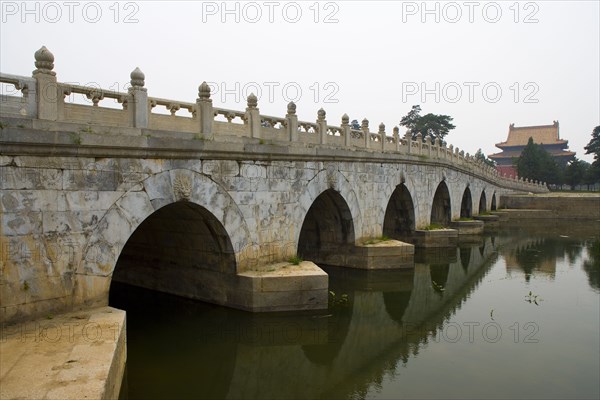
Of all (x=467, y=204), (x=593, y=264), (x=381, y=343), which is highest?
(x=467, y=204)

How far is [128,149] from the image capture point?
24.7 feet

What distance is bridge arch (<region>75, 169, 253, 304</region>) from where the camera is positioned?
23.3ft

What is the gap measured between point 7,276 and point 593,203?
3760 centimetres

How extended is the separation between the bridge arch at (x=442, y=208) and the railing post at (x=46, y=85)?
64.7ft

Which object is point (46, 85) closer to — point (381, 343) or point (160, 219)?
point (160, 219)

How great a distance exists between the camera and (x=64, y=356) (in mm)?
5355

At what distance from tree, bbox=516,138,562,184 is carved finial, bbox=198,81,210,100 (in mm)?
47719

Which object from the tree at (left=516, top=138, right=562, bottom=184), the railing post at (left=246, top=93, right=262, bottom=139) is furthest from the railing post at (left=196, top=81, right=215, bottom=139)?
the tree at (left=516, top=138, right=562, bottom=184)

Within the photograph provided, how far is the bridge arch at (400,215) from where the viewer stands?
18.5m

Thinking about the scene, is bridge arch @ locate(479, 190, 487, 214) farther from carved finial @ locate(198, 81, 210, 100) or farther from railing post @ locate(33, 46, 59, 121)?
railing post @ locate(33, 46, 59, 121)

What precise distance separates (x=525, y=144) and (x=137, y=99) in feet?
213

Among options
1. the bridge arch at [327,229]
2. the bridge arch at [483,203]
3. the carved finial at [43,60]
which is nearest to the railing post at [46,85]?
the carved finial at [43,60]

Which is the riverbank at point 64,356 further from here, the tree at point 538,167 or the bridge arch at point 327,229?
the tree at point 538,167

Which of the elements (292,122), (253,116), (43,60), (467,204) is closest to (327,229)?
(292,122)
